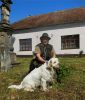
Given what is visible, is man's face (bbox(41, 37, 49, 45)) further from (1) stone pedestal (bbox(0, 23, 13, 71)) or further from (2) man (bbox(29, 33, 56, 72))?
(1) stone pedestal (bbox(0, 23, 13, 71))

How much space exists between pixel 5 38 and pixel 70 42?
58.3ft

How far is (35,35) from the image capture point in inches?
1302

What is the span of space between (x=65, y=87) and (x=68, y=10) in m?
25.4

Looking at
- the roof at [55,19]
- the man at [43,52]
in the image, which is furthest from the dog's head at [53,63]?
the roof at [55,19]

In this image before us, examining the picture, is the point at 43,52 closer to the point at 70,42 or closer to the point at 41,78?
the point at 41,78

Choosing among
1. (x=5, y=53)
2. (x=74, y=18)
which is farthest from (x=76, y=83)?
(x=74, y=18)

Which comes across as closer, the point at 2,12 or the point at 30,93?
the point at 30,93

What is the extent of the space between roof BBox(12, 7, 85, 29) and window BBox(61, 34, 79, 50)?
6.27 feet

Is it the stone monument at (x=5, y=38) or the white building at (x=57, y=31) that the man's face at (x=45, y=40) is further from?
the white building at (x=57, y=31)

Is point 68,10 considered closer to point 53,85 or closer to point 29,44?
point 29,44

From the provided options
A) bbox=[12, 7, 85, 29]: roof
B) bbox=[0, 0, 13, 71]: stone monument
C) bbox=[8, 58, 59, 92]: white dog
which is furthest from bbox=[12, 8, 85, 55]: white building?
bbox=[8, 58, 59, 92]: white dog

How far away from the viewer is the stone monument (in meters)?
13.4

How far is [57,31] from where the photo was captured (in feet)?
103

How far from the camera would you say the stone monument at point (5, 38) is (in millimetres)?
13352
